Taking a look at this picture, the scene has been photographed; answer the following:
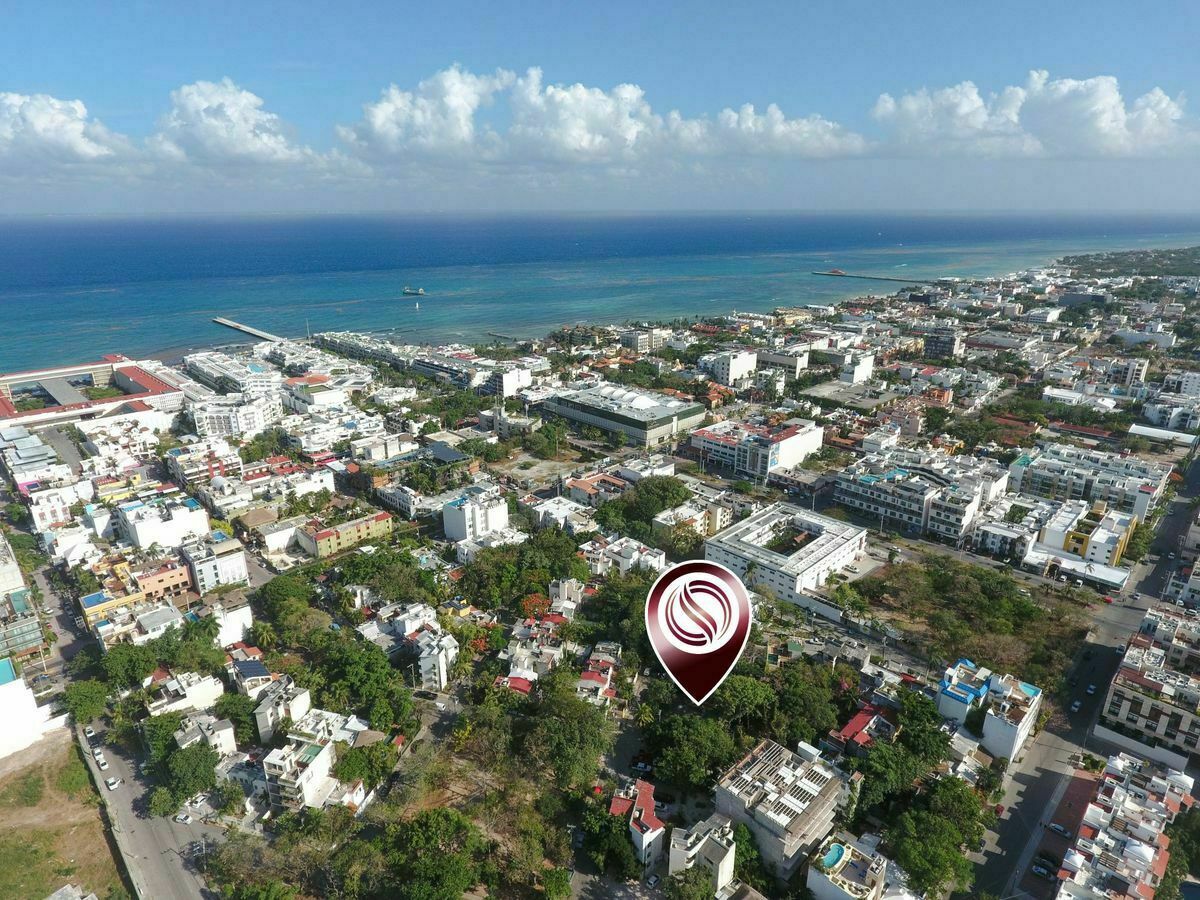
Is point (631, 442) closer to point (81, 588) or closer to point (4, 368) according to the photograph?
point (81, 588)

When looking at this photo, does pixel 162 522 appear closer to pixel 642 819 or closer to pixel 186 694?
pixel 186 694

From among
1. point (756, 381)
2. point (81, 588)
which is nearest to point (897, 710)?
point (81, 588)

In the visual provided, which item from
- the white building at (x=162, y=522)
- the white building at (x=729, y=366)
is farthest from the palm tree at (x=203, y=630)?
the white building at (x=729, y=366)

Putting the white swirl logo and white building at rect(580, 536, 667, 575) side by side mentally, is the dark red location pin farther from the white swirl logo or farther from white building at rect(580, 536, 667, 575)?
white building at rect(580, 536, 667, 575)

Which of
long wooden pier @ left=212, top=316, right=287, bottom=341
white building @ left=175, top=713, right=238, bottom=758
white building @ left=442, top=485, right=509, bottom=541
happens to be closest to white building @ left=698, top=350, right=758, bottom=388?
white building @ left=442, top=485, right=509, bottom=541

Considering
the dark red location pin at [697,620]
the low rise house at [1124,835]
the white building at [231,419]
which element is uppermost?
the dark red location pin at [697,620]

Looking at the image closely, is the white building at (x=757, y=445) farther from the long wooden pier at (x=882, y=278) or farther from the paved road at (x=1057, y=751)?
the long wooden pier at (x=882, y=278)
